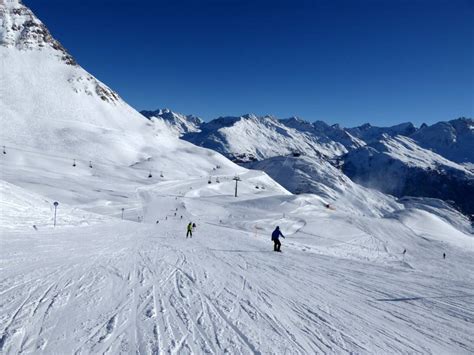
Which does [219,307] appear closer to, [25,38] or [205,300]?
[205,300]

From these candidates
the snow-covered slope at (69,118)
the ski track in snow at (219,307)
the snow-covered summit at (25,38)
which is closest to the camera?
the ski track in snow at (219,307)

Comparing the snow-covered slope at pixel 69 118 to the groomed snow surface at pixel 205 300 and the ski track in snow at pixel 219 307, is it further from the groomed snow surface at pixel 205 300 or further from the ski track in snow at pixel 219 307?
the ski track in snow at pixel 219 307

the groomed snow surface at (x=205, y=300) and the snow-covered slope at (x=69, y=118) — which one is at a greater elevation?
the snow-covered slope at (x=69, y=118)

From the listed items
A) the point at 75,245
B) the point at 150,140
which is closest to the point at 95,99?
the point at 150,140

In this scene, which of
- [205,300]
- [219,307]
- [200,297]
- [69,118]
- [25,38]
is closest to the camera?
[219,307]

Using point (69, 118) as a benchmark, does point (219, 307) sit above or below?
below

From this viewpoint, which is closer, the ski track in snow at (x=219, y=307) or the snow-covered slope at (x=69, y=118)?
the ski track in snow at (x=219, y=307)

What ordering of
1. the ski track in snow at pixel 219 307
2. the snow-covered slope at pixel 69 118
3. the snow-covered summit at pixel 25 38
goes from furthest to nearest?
the snow-covered summit at pixel 25 38, the snow-covered slope at pixel 69 118, the ski track in snow at pixel 219 307

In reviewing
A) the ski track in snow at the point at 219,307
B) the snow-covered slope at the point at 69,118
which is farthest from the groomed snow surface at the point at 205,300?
the snow-covered slope at the point at 69,118

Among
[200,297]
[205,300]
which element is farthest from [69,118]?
[205,300]

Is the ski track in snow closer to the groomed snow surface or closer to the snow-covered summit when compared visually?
the groomed snow surface

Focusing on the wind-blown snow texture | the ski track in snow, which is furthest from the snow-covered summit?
the ski track in snow

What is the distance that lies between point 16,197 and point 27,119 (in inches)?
4828

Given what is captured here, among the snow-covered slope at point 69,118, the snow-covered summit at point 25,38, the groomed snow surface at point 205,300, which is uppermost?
the snow-covered summit at point 25,38
